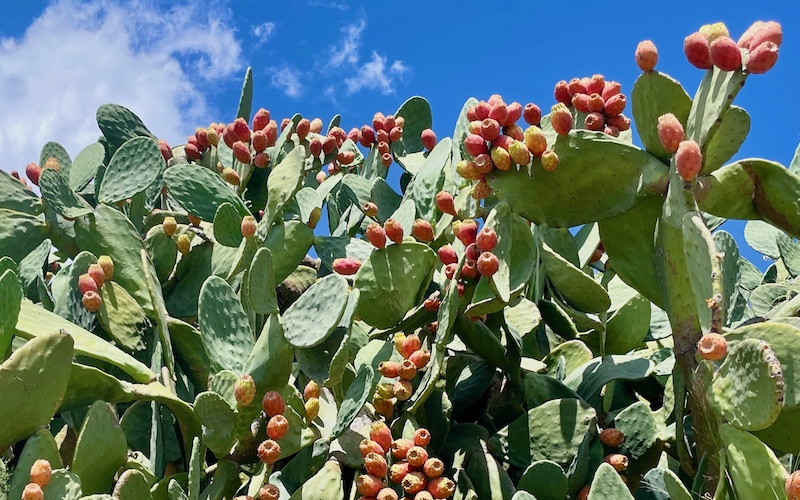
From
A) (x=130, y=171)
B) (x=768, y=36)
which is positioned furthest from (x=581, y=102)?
(x=130, y=171)

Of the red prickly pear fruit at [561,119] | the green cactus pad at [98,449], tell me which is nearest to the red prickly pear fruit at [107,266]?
the green cactus pad at [98,449]

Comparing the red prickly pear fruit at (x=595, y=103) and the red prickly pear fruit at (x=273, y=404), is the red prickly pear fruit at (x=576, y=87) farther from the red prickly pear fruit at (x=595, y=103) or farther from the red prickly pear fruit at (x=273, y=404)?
the red prickly pear fruit at (x=273, y=404)

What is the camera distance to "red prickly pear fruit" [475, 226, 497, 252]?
1514 millimetres

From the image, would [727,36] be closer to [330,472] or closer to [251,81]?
[330,472]

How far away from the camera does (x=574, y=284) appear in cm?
172

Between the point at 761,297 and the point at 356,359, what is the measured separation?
1.34 meters

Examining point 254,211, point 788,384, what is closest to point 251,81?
point 254,211

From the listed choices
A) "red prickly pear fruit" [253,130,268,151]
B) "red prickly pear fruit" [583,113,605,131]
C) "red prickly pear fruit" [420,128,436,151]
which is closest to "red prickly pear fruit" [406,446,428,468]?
"red prickly pear fruit" [583,113,605,131]

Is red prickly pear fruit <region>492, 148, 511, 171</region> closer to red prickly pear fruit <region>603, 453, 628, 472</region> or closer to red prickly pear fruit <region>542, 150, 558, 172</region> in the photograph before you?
red prickly pear fruit <region>542, 150, 558, 172</region>

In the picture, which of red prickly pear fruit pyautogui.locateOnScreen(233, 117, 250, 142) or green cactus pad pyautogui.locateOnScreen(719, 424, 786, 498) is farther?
red prickly pear fruit pyautogui.locateOnScreen(233, 117, 250, 142)

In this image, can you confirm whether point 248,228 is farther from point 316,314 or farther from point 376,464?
point 376,464

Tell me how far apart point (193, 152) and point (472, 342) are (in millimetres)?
1502

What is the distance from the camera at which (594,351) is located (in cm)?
208

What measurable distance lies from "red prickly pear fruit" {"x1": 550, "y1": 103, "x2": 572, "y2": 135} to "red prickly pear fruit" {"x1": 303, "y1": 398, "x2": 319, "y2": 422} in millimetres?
662
